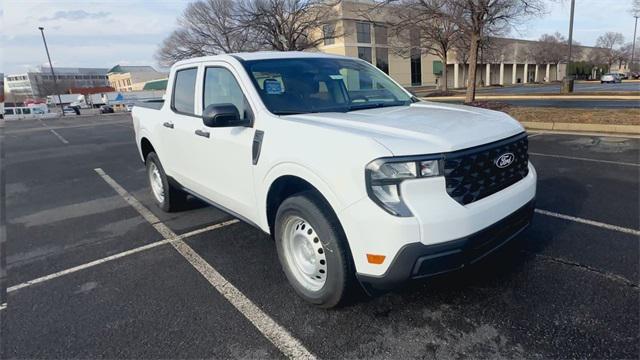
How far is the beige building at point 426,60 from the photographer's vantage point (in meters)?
46.3

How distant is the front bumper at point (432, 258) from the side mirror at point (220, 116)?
1.56 metres

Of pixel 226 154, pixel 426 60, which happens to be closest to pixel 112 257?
pixel 226 154

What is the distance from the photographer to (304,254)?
9.76ft

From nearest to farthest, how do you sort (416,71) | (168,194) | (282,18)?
1. (168,194)
2. (282,18)
3. (416,71)

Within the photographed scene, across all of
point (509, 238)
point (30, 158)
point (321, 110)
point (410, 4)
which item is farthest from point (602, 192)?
point (30, 158)

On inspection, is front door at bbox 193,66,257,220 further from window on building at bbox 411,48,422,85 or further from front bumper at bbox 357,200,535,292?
window on building at bbox 411,48,422,85

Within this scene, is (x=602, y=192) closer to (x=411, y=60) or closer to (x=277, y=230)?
(x=277, y=230)

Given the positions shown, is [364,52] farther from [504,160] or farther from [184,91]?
[504,160]

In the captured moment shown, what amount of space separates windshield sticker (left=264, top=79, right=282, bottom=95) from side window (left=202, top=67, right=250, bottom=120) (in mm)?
209

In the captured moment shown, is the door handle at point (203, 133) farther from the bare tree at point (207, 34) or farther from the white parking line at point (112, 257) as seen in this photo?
the bare tree at point (207, 34)

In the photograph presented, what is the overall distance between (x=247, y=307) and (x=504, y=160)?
2.15 m

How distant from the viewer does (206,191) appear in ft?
12.9

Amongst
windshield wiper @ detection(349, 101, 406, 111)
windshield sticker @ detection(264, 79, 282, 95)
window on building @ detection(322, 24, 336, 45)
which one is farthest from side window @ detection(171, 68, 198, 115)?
window on building @ detection(322, 24, 336, 45)

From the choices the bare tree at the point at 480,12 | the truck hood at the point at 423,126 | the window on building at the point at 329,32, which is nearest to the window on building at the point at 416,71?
the window on building at the point at 329,32
